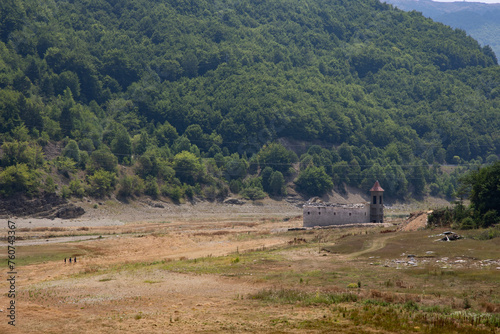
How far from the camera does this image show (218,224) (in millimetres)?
112812

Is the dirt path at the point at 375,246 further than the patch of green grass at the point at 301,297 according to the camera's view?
Yes

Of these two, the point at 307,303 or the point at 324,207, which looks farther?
the point at 324,207

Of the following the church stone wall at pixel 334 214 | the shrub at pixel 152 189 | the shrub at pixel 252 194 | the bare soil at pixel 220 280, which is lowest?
the bare soil at pixel 220 280

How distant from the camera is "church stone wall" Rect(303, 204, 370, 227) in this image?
92.9 m

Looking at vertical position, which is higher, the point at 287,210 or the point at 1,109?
the point at 1,109

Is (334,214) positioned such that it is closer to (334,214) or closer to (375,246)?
(334,214)

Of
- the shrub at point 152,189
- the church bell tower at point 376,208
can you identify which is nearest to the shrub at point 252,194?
the shrub at point 152,189

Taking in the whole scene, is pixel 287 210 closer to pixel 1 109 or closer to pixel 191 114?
pixel 191 114

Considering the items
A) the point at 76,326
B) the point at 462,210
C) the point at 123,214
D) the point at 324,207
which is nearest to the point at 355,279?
the point at 76,326

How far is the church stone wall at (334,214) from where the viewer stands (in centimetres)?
9294

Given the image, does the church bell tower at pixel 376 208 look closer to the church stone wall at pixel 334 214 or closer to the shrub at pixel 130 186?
the church stone wall at pixel 334 214

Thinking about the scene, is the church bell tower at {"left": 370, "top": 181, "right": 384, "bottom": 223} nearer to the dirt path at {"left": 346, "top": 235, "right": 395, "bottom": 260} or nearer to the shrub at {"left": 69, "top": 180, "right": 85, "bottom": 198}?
the dirt path at {"left": 346, "top": 235, "right": 395, "bottom": 260}

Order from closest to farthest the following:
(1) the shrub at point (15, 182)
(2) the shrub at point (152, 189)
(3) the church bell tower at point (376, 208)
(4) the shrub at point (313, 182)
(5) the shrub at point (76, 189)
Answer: (3) the church bell tower at point (376, 208) < (1) the shrub at point (15, 182) < (5) the shrub at point (76, 189) < (2) the shrub at point (152, 189) < (4) the shrub at point (313, 182)

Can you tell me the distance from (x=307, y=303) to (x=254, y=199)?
122m
